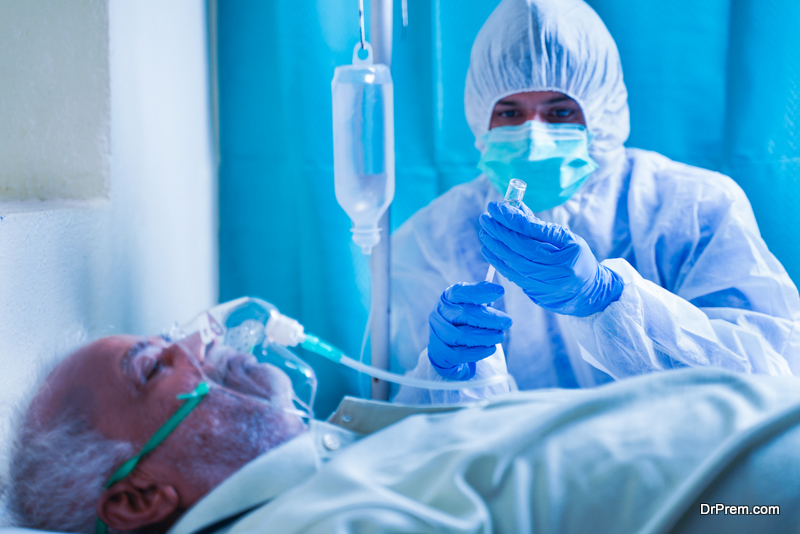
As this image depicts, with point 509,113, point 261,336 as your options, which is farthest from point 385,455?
point 509,113

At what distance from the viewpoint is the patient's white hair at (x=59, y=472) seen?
75 centimetres

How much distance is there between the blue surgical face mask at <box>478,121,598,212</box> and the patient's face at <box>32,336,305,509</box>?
744 millimetres

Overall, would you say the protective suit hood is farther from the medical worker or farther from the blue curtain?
the blue curtain

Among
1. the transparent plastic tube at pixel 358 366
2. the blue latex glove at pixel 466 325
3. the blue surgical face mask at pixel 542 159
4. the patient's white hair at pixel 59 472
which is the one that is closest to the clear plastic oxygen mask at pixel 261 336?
the transparent plastic tube at pixel 358 366

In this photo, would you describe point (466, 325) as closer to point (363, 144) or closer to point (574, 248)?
point (574, 248)

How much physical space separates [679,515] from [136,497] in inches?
27.4

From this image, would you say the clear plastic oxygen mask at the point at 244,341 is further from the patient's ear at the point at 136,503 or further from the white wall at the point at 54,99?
the white wall at the point at 54,99

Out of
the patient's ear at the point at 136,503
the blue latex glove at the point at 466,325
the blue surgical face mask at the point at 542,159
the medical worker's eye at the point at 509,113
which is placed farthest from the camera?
the medical worker's eye at the point at 509,113

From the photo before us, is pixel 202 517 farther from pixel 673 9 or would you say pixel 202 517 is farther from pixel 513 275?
pixel 673 9

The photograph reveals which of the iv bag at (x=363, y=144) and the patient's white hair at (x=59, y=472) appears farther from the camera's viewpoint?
the iv bag at (x=363, y=144)

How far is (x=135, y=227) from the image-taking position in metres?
1.15

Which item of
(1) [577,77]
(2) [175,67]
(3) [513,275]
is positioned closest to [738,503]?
(3) [513,275]

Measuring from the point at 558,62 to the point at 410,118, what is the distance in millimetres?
458

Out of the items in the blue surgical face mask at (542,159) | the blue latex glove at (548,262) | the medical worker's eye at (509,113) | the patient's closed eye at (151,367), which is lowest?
the patient's closed eye at (151,367)
